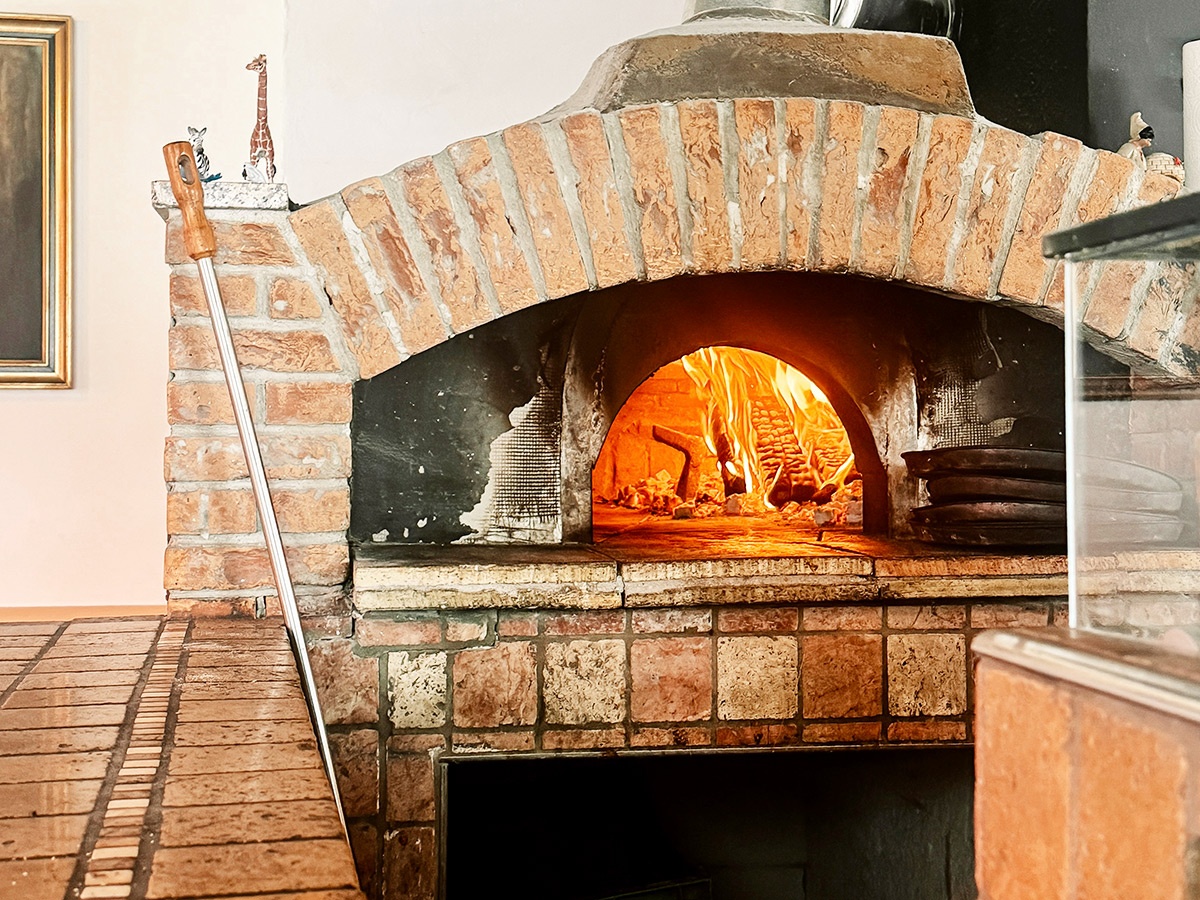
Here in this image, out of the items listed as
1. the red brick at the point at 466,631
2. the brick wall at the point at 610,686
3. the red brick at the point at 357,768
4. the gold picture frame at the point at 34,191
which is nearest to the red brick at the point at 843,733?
the brick wall at the point at 610,686

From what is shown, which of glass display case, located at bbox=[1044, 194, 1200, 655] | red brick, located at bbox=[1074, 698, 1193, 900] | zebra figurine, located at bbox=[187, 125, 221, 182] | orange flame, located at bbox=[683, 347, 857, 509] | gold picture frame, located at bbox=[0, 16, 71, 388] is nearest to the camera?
red brick, located at bbox=[1074, 698, 1193, 900]

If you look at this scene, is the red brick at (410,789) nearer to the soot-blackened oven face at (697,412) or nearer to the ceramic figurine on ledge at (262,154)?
the soot-blackened oven face at (697,412)

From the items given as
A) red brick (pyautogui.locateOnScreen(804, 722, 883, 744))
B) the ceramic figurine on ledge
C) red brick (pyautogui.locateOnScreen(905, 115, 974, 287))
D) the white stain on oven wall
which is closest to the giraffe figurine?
the ceramic figurine on ledge

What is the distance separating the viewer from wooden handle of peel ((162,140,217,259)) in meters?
1.61

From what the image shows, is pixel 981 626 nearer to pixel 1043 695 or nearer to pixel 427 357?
pixel 427 357

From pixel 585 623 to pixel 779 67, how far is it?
100 centimetres

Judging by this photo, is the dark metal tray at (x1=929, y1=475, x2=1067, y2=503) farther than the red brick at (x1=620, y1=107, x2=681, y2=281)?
Yes

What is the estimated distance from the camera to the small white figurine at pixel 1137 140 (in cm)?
201

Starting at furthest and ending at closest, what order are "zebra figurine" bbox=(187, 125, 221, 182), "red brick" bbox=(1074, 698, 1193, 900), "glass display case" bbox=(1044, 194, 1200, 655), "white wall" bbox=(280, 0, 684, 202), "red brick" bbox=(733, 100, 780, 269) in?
"white wall" bbox=(280, 0, 684, 202) < "red brick" bbox=(733, 100, 780, 269) < "zebra figurine" bbox=(187, 125, 221, 182) < "glass display case" bbox=(1044, 194, 1200, 655) < "red brick" bbox=(1074, 698, 1193, 900)

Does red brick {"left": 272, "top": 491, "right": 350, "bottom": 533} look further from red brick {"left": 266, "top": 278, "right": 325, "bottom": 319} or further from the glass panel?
the glass panel

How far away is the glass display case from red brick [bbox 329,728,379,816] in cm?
133

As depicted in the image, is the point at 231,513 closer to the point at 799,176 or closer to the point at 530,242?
the point at 530,242

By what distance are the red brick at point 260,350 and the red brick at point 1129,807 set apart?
1436 mm

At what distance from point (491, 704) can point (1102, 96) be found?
168cm
